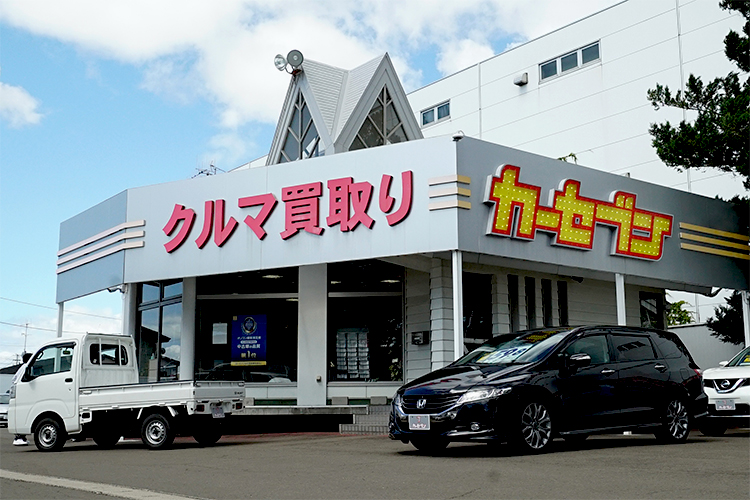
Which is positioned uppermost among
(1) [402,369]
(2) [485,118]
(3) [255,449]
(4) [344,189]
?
(2) [485,118]

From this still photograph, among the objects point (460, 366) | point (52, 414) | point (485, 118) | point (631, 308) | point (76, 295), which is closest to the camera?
point (460, 366)

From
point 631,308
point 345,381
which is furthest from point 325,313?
point 631,308

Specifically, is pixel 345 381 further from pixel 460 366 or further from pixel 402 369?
pixel 460 366

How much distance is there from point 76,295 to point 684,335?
21174 millimetres

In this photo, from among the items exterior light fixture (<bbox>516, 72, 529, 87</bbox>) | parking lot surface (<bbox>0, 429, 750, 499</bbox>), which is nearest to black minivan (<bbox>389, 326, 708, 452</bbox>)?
parking lot surface (<bbox>0, 429, 750, 499</bbox>)

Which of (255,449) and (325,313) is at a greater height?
(325,313)

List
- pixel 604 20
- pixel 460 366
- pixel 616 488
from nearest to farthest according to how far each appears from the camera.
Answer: pixel 616 488 < pixel 460 366 < pixel 604 20

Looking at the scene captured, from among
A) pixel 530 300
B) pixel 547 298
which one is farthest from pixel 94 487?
pixel 547 298

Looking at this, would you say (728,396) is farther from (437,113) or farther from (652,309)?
(437,113)

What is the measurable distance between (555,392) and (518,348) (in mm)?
891

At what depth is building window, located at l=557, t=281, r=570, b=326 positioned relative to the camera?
22125 millimetres

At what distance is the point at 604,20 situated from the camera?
122 ft

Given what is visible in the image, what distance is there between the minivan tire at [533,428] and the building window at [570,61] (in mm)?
30031

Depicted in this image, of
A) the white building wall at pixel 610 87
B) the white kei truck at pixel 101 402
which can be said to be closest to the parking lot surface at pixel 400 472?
the white kei truck at pixel 101 402
